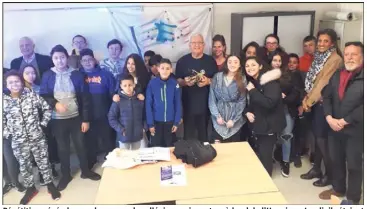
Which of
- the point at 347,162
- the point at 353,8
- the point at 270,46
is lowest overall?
the point at 347,162

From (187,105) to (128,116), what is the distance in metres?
0.51

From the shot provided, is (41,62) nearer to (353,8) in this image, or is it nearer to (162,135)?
(162,135)

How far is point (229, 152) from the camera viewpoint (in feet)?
6.73

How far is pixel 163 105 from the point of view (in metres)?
2.64

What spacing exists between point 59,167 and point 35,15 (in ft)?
4.14

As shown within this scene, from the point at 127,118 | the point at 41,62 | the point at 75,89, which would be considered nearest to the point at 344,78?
the point at 127,118

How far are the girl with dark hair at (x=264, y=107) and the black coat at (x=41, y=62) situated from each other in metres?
1.55

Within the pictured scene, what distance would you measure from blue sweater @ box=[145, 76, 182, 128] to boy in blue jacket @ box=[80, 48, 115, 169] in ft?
1.23

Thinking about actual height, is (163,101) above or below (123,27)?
below

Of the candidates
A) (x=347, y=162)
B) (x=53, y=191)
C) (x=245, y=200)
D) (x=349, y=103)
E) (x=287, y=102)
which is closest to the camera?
(x=245, y=200)

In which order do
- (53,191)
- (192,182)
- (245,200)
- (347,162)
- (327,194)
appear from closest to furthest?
(245,200) → (192,182) → (347,162) → (327,194) → (53,191)

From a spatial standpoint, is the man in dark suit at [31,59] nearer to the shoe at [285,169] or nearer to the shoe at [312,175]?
the shoe at [285,169]

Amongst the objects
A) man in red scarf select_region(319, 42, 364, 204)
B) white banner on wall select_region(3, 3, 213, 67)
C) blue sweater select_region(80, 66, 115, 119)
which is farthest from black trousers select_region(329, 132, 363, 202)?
blue sweater select_region(80, 66, 115, 119)

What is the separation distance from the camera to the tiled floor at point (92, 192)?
2.44 m
